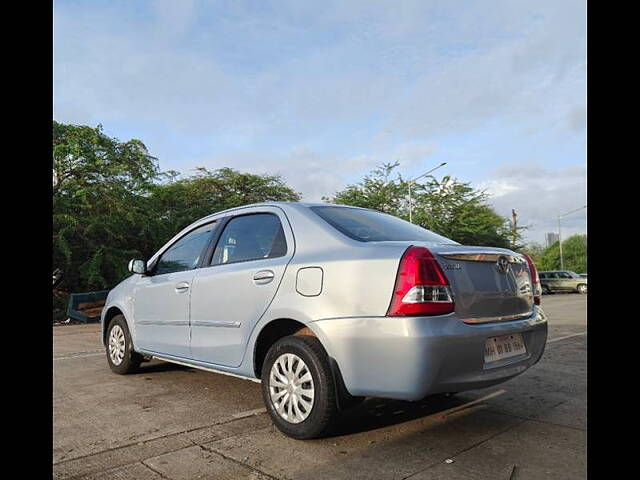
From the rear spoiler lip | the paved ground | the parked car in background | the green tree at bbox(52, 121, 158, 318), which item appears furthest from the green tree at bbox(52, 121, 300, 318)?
the parked car in background

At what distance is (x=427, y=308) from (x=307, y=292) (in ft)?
2.59

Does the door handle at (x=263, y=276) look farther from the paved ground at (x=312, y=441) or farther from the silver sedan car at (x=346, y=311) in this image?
the paved ground at (x=312, y=441)

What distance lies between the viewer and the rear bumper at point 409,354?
275 centimetres

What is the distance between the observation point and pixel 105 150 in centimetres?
1642

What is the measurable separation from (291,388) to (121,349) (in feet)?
9.02

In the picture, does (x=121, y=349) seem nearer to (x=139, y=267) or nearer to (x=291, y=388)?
(x=139, y=267)

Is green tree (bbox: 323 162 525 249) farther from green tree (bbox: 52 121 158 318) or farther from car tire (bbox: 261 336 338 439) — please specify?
car tire (bbox: 261 336 338 439)

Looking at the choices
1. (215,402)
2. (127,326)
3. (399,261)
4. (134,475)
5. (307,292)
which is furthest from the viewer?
(127,326)

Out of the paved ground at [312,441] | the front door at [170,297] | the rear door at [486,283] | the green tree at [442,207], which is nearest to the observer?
the paved ground at [312,441]

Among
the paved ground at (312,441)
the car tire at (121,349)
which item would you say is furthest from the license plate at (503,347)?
the car tire at (121,349)

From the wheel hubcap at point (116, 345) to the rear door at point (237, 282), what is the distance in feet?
4.79

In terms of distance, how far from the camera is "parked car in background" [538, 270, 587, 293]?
3084 centimetres
